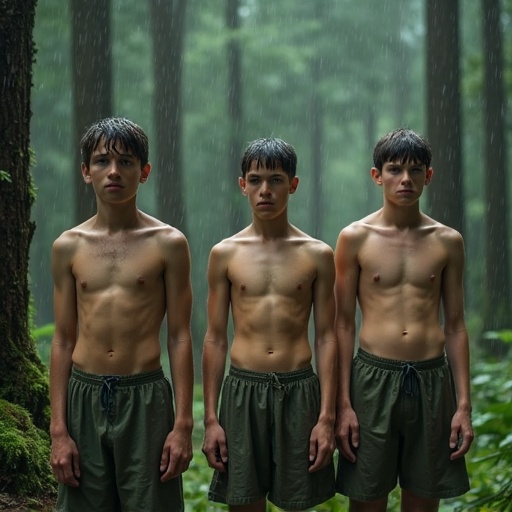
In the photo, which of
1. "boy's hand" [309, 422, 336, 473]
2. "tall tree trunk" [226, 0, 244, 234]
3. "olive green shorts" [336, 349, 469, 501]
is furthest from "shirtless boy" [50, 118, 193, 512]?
"tall tree trunk" [226, 0, 244, 234]

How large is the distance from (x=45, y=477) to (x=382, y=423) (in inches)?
83.6

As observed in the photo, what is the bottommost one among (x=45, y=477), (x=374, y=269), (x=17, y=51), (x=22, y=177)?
(x=45, y=477)

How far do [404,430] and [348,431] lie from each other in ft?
1.04

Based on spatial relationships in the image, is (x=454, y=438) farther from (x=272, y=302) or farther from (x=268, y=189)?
(x=268, y=189)

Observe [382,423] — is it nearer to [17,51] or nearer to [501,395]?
[17,51]

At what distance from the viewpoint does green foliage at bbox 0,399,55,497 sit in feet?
16.9

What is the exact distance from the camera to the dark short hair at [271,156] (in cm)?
475

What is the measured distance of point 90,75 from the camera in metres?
10.4

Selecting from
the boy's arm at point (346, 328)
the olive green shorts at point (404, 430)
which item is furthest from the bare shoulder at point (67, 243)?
the olive green shorts at point (404, 430)

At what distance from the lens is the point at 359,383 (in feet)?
15.9

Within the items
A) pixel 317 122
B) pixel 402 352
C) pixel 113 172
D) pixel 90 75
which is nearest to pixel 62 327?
pixel 113 172

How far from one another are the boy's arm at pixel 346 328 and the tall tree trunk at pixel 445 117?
21.8ft

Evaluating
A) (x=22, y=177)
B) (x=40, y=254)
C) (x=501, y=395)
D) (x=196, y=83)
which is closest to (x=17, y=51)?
(x=22, y=177)

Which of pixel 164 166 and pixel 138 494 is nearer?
pixel 138 494
